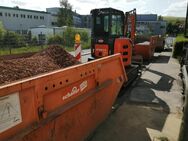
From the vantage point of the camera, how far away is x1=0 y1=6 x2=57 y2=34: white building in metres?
43.6

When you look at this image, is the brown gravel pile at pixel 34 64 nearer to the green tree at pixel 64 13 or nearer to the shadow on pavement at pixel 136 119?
the shadow on pavement at pixel 136 119

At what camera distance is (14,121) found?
199 cm

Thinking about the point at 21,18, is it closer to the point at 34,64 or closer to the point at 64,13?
the point at 64,13

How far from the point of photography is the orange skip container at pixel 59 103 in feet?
6.44

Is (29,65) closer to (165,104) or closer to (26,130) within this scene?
(26,130)

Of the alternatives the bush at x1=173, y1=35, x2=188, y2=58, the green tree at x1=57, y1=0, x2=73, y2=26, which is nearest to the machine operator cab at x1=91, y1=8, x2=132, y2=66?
the bush at x1=173, y1=35, x2=188, y2=58

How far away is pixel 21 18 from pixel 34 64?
4706 centimetres

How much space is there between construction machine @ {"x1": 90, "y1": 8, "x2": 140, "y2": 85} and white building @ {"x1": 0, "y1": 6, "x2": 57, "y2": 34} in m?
37.8

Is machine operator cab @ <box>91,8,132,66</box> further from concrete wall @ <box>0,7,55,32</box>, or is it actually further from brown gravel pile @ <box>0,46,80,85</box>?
concrete wall @ <box>0,7,55,32</box>

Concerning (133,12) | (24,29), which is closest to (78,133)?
(133,12)

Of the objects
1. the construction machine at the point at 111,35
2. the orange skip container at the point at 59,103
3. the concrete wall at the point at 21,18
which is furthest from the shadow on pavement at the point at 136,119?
the concrete wall at the point at 21,18

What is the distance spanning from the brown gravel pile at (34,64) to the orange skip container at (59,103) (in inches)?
33.8

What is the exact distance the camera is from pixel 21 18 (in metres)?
46.8

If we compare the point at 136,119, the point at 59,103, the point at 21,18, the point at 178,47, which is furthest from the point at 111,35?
the point at 21,18
